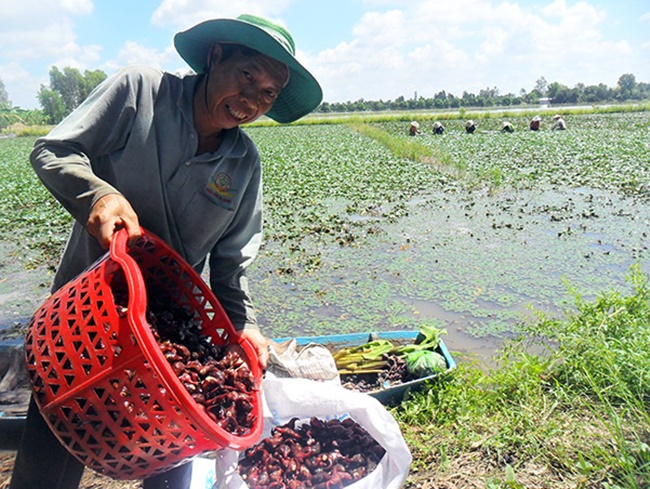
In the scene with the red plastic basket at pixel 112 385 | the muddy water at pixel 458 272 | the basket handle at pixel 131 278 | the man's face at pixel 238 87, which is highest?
the man's face at pixel 238 87

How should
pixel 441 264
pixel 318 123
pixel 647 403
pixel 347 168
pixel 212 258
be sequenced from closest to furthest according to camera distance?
1. pixel 212 258
2. pixel 647 403
3. pixel 441 264
4. pixel 347 168
5. pixel 318 123

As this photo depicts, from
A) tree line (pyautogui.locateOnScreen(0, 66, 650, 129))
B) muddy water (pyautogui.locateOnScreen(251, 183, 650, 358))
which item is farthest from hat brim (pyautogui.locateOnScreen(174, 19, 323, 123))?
tree line (pyautogui.locateOnScreen(0, 66, 650, 129))

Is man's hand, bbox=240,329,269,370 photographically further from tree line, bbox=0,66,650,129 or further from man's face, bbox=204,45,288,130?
tree line, bbox=0,66,650,129

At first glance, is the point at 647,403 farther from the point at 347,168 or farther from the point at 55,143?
the point at 347,168

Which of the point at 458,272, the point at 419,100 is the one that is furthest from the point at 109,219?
the point at 419,100

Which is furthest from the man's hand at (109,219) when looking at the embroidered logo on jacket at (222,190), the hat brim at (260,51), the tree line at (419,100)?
the tree line at (419,100)

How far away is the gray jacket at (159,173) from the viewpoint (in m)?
1.45

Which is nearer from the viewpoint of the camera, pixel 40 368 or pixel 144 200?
pixel 40 368

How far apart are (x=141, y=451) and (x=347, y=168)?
11.1 meters

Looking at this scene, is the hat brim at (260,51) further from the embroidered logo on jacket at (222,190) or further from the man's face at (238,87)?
the embroidered logo on jacket at (222,190)

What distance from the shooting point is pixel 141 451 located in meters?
1.24

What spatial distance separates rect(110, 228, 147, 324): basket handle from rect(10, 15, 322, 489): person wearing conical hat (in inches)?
1.4

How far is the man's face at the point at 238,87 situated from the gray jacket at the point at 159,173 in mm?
98

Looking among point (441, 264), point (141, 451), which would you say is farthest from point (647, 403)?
point (441, 264)
